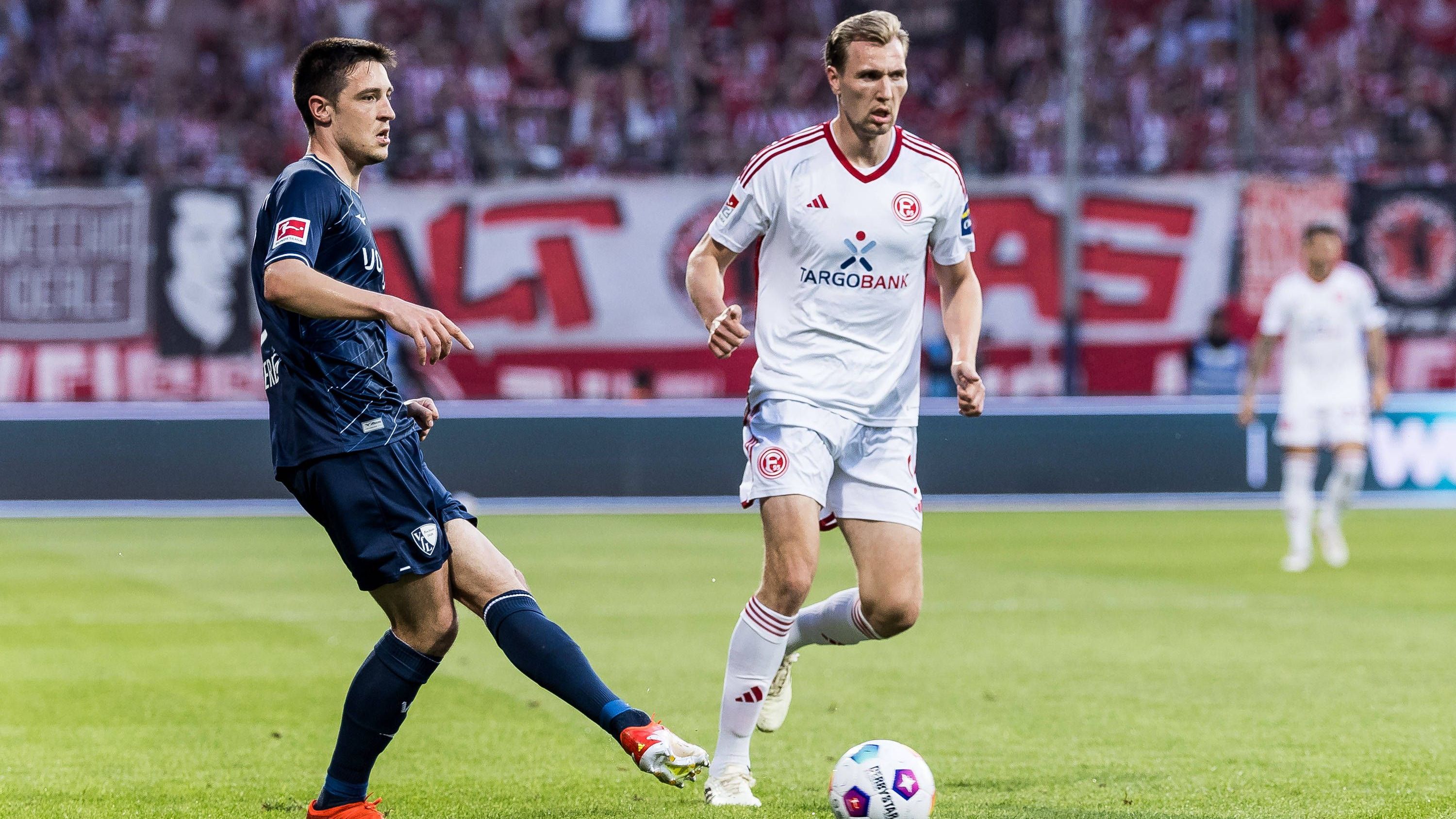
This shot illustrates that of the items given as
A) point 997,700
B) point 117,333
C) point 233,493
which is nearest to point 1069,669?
point 997,700

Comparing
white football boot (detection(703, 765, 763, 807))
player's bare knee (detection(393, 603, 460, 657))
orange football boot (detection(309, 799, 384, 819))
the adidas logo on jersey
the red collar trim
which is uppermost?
the red collar trim

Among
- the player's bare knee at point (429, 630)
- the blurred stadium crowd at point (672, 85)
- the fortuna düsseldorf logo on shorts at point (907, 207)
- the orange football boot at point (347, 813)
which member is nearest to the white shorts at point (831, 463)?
the fortuna düsseldorf logo on shorts at point (907, 207)

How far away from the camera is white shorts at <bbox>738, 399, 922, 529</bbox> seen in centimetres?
523

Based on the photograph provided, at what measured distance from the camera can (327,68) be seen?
463 centimetres

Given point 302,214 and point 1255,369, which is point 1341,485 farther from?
point 302,214

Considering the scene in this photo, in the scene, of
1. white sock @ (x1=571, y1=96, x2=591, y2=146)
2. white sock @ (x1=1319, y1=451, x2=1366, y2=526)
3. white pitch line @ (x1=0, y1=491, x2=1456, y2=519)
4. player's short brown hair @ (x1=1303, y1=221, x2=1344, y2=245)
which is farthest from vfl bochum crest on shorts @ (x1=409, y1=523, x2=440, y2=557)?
white sock @ (x1=571, y1=96, x2=591, y2=146)

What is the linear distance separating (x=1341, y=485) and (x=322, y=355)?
10114 millimetres

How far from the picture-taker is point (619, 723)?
4.50 metres

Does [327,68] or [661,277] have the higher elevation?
[327,68]

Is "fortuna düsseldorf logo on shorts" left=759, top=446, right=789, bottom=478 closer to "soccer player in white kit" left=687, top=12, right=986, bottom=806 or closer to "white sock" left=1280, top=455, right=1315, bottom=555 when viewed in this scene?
"soccer player in white kit" left=687, top=12, right=986, bottom=806

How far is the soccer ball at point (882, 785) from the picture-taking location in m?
4.68

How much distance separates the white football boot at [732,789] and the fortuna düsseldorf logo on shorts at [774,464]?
2.76 ft

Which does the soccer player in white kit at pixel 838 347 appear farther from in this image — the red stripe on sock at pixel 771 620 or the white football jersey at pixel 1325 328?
the white football jersey at pixel 1325 328

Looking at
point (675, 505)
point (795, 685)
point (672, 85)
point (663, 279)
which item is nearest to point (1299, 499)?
point (795, 685)
